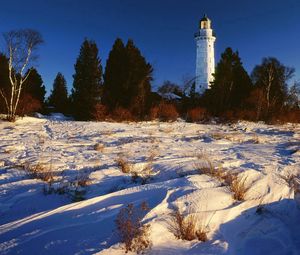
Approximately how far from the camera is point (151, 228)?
12.4 ft

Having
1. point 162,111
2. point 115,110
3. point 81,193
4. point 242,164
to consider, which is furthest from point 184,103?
point 81,193

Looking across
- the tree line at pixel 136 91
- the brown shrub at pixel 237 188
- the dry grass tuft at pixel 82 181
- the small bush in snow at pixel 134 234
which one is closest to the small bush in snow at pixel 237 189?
the brown shrub at pixel 237 188

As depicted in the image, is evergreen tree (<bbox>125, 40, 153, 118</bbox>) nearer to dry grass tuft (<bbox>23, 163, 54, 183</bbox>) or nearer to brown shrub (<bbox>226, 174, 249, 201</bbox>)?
dry grass tuft (<bbox>23, 163, 54, 183</bbox>)

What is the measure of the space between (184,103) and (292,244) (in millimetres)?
27276

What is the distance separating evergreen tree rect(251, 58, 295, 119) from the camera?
31.7m

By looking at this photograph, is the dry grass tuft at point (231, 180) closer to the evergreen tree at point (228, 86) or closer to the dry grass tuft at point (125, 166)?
the dry grass tuft at point (125, 166)

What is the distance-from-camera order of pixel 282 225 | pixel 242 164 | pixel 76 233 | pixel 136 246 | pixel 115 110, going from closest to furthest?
1. pixel 136 246
2. pixel 76 233
3. pixel 282 225
4. pixel 242 164
5. pixel 115 110

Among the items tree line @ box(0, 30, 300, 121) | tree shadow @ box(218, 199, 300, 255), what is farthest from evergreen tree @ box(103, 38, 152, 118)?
tree shadow @ box(218, 199, 300, 255)

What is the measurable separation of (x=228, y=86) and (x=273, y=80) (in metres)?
5.33

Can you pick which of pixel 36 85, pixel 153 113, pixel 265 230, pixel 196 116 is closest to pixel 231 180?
pixel 265 230

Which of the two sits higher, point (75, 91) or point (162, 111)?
point (75, 91)

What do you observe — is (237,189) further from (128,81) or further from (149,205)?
(128,81)

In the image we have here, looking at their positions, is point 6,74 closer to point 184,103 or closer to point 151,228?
point 184,103

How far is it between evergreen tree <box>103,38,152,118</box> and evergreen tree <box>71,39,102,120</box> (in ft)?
4.53
